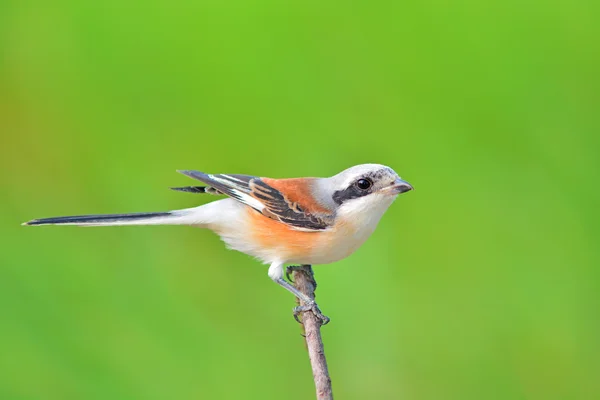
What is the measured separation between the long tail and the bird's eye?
53 cm

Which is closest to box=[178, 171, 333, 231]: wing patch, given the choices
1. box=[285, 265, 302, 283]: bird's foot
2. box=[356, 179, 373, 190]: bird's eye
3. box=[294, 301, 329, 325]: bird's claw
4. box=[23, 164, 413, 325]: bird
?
box=[23, 164, 413, 325]: bird

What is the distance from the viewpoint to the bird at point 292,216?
2.22 meters

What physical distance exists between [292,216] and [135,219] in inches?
18.4

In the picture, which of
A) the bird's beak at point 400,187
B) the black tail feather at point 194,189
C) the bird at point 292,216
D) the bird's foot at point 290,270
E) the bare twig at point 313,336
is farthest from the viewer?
the bird's foot at point 290,270

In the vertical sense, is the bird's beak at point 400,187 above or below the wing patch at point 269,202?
below

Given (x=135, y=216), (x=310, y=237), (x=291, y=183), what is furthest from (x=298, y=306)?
→ (x=135, y=216)

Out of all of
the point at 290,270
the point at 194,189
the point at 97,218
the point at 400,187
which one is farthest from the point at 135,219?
the point at 400,187

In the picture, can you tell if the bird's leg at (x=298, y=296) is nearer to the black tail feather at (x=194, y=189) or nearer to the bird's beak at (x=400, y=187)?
the black tail feather at (x=194, y=189)

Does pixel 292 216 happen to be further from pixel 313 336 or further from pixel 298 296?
pixel 313 336

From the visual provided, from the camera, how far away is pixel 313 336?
2.08 metres

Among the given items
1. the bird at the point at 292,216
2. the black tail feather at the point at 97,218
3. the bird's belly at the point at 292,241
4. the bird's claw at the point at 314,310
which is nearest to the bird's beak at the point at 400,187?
the bird at the point at 292,216

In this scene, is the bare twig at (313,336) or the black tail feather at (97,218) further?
the black tail feather at (97,218)

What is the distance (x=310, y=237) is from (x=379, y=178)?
0.28 meters

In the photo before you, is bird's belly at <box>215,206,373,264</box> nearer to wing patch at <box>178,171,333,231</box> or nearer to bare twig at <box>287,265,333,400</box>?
wing patch at <box>178,171,333,231</box>
